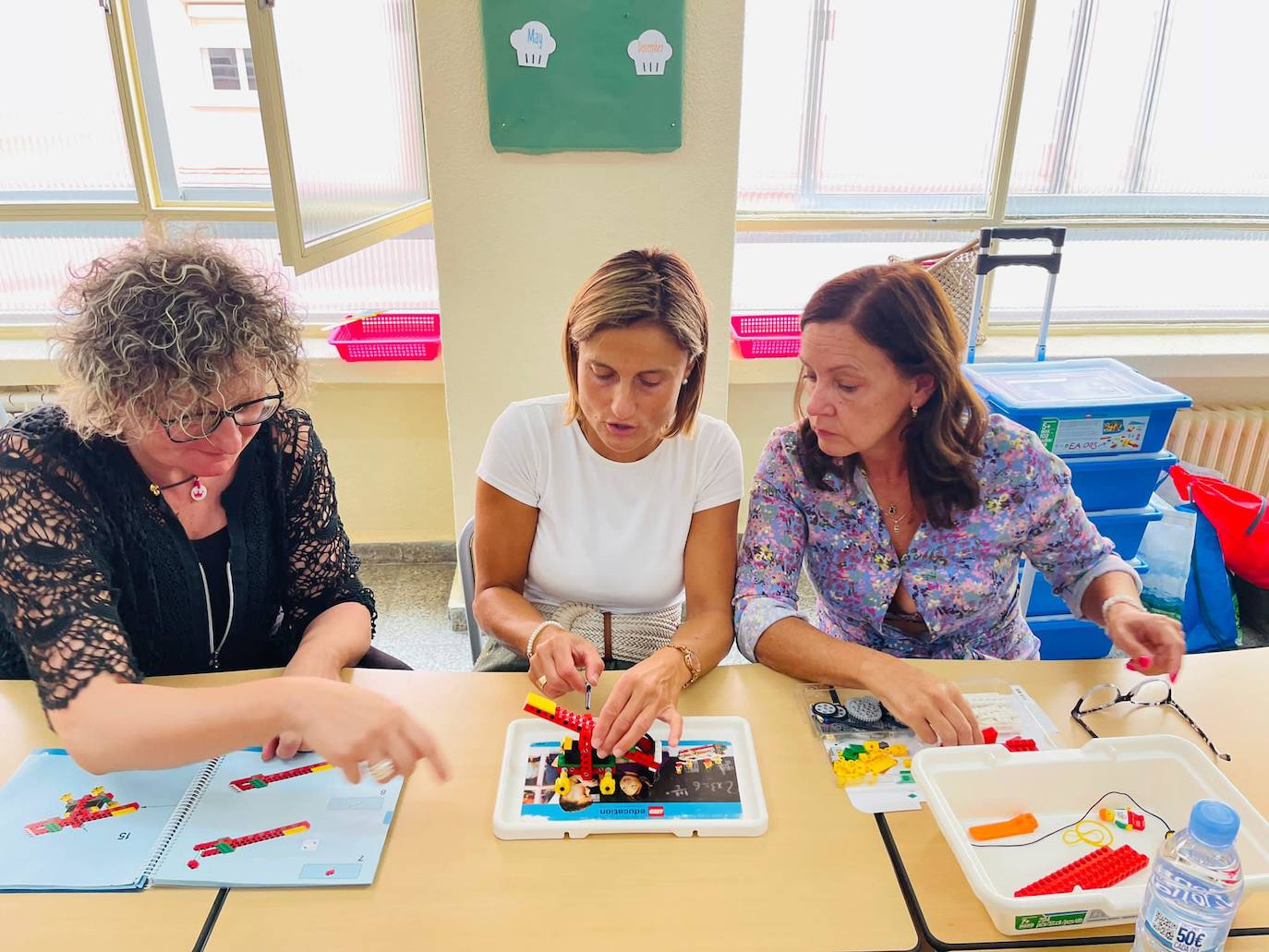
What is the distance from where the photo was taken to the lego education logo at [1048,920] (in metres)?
0.87

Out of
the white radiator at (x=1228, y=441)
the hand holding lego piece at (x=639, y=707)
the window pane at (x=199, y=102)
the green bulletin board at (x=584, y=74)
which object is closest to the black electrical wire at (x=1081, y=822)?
the hand holding lego piece at (x=639, y=707)

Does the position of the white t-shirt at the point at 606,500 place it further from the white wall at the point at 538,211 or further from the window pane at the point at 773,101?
the window pane at the point at 773,101

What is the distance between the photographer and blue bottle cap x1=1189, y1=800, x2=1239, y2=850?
2.42ft

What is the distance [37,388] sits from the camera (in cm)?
281

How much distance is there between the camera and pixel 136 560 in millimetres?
1229

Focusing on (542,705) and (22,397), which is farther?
(22,397)

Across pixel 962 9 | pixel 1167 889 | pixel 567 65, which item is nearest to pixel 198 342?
pixel 1167 889

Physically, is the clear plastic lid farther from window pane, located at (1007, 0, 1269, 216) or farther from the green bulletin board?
the green bulletin board

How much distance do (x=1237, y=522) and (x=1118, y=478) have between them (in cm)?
66

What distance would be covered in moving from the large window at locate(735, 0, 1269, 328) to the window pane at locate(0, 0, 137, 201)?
2.00 meters

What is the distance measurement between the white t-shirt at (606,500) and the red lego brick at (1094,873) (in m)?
0.74

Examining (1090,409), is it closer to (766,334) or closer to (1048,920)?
(766,334)

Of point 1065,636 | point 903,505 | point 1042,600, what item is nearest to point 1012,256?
point 1042,600

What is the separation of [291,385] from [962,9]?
2475mm
